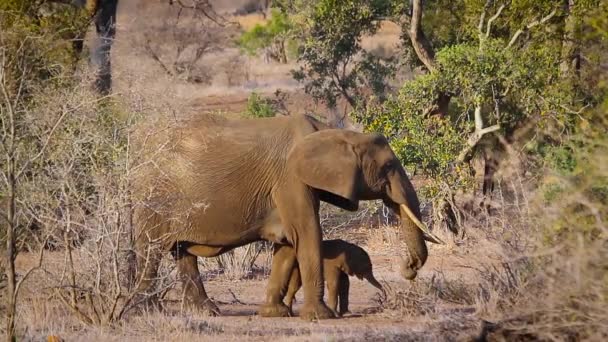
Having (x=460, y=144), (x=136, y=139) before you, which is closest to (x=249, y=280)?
(x=460, y=144)

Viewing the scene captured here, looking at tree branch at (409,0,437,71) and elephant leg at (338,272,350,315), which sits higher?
tree branch at (409,0,437,71)

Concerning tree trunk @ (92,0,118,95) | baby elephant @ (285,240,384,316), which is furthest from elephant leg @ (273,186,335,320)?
tree trunk @ (92,0,118,95)

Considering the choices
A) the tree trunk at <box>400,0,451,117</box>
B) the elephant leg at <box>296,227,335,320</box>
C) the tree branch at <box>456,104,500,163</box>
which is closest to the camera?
the elephant leg at <box>296,227,335,320</box>

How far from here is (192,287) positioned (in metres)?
13.0

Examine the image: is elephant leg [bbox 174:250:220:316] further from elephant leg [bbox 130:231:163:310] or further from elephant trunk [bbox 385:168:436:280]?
elephant trunk [bbox 385:168:436:280]

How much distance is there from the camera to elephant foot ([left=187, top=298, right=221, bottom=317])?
12562 mm

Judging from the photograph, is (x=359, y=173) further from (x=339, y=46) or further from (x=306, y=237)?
(x=339, y=46)

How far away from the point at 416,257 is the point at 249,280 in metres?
3.79

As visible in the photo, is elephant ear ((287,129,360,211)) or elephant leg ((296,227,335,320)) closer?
elephant leg ((296,227,335,320))

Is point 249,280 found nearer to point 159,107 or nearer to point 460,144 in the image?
point 460,144

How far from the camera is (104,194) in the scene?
1049 cm

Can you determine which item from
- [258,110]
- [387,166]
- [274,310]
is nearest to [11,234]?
[274,310]

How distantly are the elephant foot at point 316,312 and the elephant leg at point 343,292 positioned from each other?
0.36 metres

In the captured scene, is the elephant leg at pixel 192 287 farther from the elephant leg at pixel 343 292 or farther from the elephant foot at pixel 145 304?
the elephant leg at pixel 343 292
